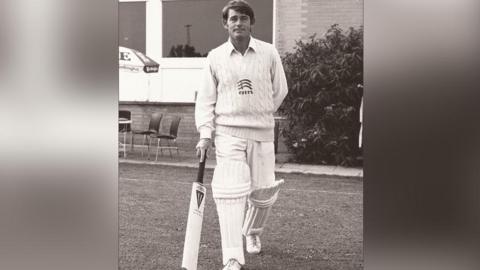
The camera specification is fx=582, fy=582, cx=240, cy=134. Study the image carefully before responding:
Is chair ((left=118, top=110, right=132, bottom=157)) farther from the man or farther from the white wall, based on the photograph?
the man

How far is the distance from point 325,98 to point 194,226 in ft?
2.89

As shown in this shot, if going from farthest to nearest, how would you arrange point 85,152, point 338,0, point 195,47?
point 195,47 → point 85,152 → point 338,0

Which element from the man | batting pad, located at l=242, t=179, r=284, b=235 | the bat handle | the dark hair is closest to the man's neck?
the man

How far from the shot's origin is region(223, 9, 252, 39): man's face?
2.79 m

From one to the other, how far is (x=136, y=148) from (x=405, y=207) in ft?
4.33

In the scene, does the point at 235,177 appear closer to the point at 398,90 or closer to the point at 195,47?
the point at 195,47

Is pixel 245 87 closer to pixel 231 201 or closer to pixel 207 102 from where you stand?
pixel 207 102

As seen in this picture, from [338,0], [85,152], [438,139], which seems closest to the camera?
[438,139]

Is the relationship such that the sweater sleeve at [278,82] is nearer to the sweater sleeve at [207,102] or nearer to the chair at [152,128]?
the sweater sleeve at [207,102]

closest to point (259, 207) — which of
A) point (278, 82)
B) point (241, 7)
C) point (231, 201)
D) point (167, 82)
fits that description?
point (231, 201)

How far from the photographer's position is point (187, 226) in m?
2.86

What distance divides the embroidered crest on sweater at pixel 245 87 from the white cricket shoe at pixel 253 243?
761mm

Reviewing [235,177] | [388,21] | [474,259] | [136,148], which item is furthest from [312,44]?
[474,259]

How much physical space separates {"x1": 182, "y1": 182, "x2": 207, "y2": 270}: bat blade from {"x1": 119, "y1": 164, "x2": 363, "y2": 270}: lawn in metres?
0.08
